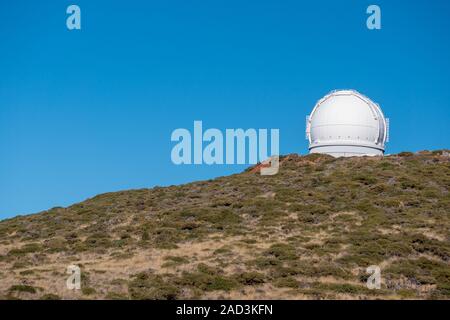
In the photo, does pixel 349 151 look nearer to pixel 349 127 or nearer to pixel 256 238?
pixel 349 127

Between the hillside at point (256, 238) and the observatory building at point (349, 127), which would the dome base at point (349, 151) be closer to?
the observatory building at point (349, 127)

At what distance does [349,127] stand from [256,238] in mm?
24621

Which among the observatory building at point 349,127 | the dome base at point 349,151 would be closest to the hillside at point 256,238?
the dome base at point 349,151

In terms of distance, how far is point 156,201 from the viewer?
4756 centimetres

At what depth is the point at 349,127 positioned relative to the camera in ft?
185

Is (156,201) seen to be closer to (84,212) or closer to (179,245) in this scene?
(84,212)

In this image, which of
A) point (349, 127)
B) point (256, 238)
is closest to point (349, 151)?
point (349, 127)

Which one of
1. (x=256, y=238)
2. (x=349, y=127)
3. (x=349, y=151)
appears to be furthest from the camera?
(x=349, y=151)

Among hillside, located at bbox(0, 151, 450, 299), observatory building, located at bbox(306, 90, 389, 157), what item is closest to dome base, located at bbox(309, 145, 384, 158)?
observatory building, located at bbox(306, 90, 389, 157)

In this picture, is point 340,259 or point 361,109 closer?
point 340,259

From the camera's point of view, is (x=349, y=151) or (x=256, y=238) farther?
(x=349, y=151)
